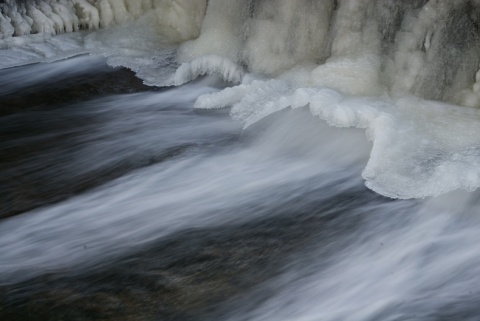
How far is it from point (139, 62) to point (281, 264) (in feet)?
9.74

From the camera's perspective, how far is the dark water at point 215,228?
9.23 ft

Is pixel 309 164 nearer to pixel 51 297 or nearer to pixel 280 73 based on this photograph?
pixel 280 73

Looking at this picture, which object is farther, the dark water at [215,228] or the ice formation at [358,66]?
the ice formation at [358,66]

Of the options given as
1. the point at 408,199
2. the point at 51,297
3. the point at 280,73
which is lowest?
the point at 51,297

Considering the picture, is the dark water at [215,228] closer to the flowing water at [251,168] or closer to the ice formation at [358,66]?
the flowing water at [251,168]

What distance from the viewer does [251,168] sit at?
155 inches

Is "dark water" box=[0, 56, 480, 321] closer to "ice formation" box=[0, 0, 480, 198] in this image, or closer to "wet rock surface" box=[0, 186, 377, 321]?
"wet rock surface" box=[0, 186, 377, 321]

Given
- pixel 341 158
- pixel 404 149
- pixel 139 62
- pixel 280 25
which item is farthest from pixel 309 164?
pixel 139 62

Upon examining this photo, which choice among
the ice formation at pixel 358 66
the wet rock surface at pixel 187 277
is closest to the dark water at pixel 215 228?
the wet rock surface at pixel 187 277

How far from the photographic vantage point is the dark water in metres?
2.81

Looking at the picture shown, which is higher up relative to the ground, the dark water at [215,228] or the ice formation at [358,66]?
the ice formation at [358,66]

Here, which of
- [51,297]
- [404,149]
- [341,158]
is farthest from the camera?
[341,158]

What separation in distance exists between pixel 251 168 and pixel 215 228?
2.15ft

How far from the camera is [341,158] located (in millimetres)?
3877
